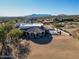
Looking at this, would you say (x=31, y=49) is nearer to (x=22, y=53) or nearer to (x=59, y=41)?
(x=22, y=53)

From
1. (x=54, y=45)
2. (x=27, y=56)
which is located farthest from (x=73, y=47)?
(x=27, y=56)

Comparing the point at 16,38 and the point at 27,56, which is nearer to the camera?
the point at 27,56

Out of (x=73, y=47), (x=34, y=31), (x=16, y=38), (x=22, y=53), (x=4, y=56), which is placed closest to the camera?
(x=4, y=56)

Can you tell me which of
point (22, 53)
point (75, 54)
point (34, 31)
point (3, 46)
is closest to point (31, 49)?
point (22, 53)

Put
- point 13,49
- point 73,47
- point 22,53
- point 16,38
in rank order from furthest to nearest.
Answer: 1. point 16,38
2. point 73,47
3. point 13,49
4. point 22,53

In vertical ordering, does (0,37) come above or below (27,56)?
above

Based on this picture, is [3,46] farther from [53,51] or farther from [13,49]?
[53,51]

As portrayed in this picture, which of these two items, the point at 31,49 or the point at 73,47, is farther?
the point at 73,47
